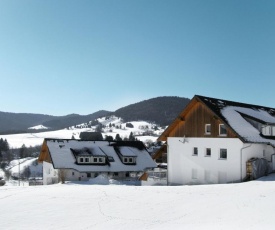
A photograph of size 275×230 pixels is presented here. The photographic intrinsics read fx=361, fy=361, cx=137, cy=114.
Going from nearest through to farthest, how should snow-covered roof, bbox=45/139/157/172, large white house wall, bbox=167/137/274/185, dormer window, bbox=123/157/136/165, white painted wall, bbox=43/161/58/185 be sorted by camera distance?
large white house wall, bbox=167/137/274/185
white painted wall, bbox=43/161/58/185
snow-covered roof, bbox=45/139/157/172
dormer window, bbox=123/157/136/165

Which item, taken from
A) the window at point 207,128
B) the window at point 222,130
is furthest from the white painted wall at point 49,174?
the window at point 222,130

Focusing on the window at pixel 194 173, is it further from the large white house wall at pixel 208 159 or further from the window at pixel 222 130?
the window at pixel 222 130

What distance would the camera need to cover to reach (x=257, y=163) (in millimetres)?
31688

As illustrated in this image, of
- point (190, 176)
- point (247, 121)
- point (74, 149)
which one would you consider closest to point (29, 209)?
point (190, 176)

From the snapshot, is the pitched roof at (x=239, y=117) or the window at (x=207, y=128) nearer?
the pitched roof at (x=239, y=117)

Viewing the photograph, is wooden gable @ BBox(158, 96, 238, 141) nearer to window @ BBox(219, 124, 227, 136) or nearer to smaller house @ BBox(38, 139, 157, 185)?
window @ BBox(219, 124, 227, 136)

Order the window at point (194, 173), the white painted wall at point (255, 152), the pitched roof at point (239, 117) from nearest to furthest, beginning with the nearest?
the white painted wall at point (255, 152) → the pitched roof at point (239, 117) → the window at point (194, 173)

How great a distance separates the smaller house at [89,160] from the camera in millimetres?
56719

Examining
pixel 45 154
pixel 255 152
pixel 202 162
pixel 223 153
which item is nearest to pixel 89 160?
pixel 45 154

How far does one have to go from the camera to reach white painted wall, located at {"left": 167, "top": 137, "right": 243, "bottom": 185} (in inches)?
1265

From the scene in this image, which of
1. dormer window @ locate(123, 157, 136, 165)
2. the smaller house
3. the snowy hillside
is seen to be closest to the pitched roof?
the smaller house

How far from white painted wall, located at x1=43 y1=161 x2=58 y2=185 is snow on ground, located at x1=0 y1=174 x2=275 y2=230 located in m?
29.1

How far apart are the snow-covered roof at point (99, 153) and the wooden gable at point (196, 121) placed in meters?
24.2

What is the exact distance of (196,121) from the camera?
3550 centimetres
